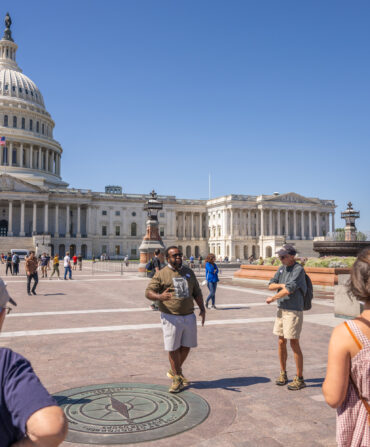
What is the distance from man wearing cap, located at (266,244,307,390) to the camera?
6.66 meters

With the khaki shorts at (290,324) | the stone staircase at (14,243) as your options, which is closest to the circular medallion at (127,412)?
the khaki shorts at (290,324)

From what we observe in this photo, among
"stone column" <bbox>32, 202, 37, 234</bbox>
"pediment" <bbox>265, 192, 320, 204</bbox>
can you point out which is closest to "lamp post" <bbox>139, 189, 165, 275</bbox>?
"stone column" <bbox>32, 202, 37, 234</bbox>

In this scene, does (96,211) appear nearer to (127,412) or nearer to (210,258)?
(210,258)

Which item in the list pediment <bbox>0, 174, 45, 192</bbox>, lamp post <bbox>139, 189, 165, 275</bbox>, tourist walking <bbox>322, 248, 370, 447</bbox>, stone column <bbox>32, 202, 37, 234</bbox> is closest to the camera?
tourist walking <bbox>322, 248, 370, 447</bbox>

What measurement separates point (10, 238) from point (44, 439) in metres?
83.9

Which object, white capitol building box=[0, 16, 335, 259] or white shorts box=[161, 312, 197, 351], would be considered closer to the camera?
white shorts box=[161, 312, 197, 351]

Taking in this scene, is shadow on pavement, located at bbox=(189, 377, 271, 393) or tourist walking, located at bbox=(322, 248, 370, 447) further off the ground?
tourist walking, located at bbox=(322, 248, 370, 447)

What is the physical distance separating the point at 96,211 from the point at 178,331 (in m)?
94.2

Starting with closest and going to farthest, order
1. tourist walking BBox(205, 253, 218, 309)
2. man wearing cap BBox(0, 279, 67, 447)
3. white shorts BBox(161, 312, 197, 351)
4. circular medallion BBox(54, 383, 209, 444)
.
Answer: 1. man wearing cap BBox(0, 279, 67, 447)
2. circular medallion BBox(54, 383, 209, 444)
3. white shorts BBox(161, 312, 197, 351)
4. tourist walking BBox(205, 253, 218, 309)

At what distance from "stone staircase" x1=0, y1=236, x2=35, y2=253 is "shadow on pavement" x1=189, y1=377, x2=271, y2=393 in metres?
74.9

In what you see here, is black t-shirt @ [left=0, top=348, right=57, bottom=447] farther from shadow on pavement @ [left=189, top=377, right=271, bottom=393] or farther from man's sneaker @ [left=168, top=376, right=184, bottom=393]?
shadow on pavement @ [left=189, top=377, right=271, bottom=393]

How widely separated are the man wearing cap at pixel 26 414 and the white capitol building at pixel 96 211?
87.6m

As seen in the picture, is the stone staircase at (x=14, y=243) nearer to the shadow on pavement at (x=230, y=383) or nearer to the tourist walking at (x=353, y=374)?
the shadow on pavement at (x=230, y=383)

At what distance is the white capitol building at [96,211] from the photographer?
300 ft
